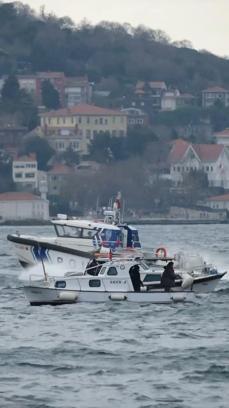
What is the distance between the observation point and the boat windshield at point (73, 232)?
170 ft

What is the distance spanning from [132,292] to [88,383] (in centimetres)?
1096

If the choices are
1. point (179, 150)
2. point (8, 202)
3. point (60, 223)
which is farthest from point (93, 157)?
point (60, 223)

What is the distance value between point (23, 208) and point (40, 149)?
29466 mm

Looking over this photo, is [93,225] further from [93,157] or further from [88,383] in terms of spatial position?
[93,157]

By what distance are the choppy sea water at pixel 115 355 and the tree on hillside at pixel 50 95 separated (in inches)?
5881

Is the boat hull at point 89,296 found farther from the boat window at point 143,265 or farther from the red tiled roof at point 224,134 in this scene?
the red tiled roof at point 224,134

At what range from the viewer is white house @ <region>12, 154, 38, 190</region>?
15075 cm

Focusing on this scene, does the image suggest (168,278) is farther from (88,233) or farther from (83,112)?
(83,112)

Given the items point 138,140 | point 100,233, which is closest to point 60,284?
point 100,233

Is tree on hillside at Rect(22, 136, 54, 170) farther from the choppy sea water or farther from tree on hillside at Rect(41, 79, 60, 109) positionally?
the choppy sea water

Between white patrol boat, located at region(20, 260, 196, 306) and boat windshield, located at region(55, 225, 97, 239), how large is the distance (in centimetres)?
1030

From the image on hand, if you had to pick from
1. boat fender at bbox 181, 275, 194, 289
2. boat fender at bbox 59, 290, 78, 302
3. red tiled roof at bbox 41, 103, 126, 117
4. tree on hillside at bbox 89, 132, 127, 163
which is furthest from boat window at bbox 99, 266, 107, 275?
red tiled roof at bbox 41, 103, 126, 117

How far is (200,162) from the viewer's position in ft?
537

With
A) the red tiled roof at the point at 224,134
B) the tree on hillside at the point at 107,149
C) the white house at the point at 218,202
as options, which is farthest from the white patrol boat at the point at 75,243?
the red tiled roof at the point at 224,134
